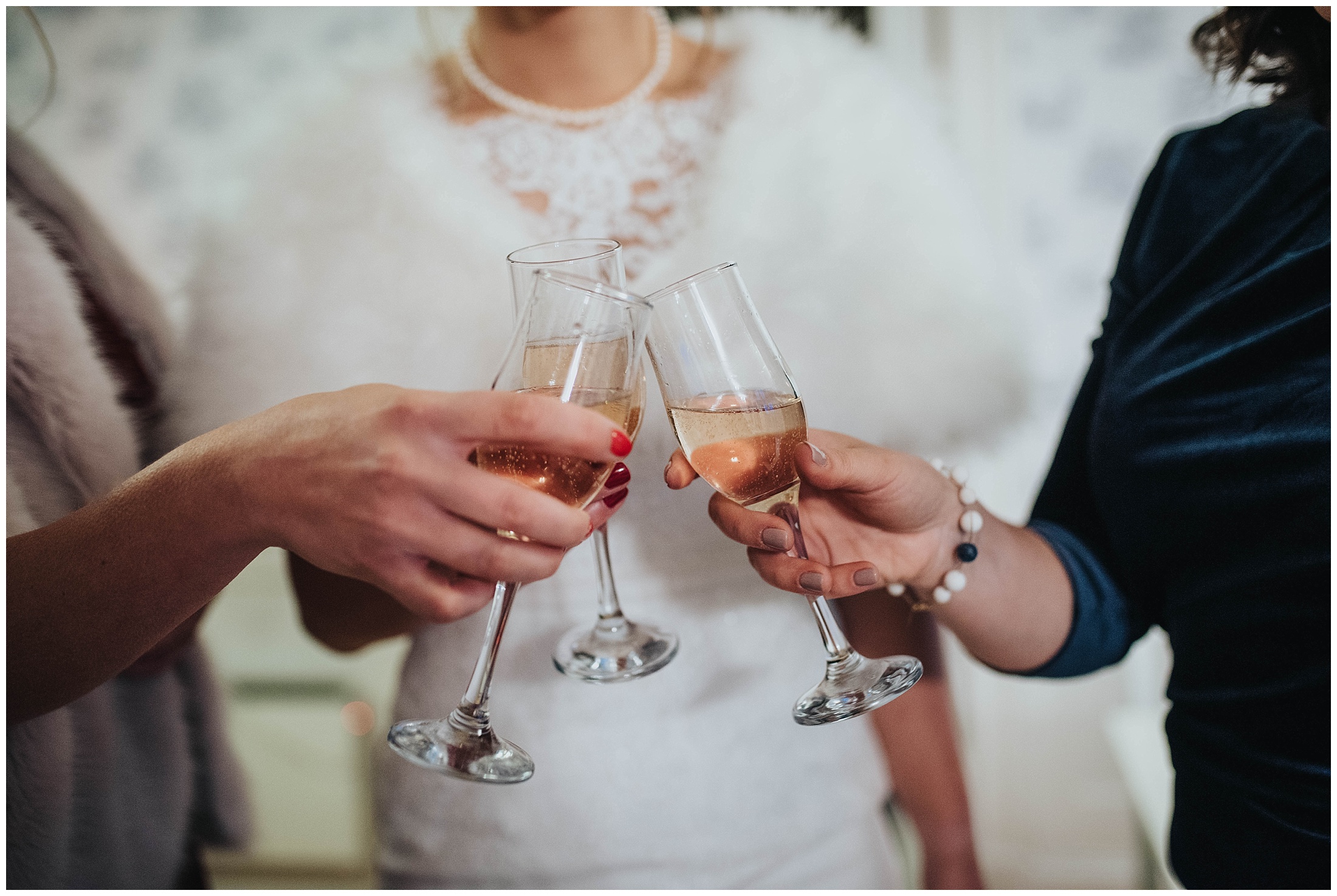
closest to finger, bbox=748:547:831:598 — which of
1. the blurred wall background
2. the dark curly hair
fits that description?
the blurred wall background

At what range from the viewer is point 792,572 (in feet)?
2.15

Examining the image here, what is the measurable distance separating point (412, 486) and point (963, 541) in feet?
1.78

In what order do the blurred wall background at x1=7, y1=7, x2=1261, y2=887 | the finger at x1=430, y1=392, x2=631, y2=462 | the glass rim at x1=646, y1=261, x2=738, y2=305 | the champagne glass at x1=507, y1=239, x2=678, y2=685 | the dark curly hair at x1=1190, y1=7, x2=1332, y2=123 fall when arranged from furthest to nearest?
the blurred wall background at x1=7, y1=7, x2=1261, y2=887
the dark curly hair at x1=1190, y1=7, x2=1332, y2=123
the champagne glass at x1=507, y1=239, x2=678, y2=685
the glass rim at x1=646, y1=261, x2=738, y2=305
the finger at x1=430, y1=392, x2=631, y2=462

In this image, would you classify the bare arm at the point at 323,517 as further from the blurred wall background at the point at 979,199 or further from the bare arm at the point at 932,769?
the bare arm at the point at 932,769

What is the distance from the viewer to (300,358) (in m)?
0.89

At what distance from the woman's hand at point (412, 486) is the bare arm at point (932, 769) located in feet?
2.25

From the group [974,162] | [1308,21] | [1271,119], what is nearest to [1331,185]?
[1271,119]

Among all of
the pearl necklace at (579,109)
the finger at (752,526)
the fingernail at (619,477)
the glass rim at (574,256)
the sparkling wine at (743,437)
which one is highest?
the pearl necklace at (579,109)

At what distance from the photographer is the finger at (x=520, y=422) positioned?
476mm

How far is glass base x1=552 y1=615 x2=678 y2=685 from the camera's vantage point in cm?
75

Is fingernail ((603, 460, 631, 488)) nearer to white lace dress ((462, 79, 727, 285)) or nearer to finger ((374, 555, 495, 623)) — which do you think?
finger ((374, 555, 495, 623))

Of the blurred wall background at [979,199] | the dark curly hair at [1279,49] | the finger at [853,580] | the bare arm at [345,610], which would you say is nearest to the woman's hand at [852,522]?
the finger at [853,580]

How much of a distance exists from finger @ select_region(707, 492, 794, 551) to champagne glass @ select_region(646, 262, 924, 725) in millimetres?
38

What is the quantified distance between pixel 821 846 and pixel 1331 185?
0.93 m
